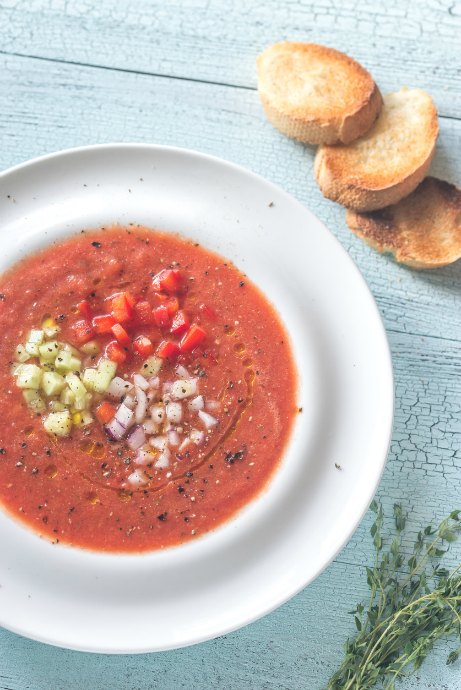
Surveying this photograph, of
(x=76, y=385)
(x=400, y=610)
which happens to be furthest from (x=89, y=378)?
(x=400, y=610)

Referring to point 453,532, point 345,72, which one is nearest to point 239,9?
point 345,72

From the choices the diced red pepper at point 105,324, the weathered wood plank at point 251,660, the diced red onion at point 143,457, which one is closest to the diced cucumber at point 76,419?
the diced red onion at point 143,457

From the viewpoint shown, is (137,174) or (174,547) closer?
(174,547)

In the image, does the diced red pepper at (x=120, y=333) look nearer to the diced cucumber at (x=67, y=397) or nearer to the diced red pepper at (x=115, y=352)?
the diced red pepper at (x=115, y=352)

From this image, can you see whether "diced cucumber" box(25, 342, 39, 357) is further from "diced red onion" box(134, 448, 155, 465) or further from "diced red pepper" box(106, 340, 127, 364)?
"diced red onion" box(134, 448, 155, 465)

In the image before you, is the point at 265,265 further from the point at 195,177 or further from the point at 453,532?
the point at 453,532

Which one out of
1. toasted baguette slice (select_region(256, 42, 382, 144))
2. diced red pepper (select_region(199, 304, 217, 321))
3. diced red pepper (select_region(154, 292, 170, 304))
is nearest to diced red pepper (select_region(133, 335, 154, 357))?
diced red pepper (select_region(154, 292, 170, 304))
